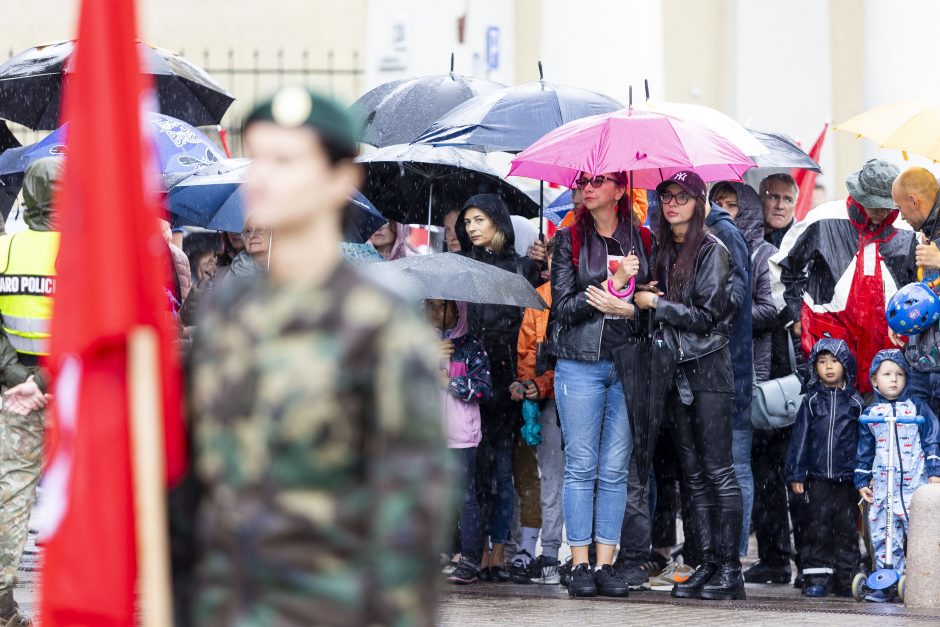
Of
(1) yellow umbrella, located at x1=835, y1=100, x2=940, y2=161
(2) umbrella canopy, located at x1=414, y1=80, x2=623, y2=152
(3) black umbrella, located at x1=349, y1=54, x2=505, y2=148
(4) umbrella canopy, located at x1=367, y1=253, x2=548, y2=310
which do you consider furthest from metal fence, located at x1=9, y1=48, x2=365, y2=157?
(4) umbrella canopy, located at x1=367, y1=253, x2=548, y2=310

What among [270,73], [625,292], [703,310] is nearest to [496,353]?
[625,292]

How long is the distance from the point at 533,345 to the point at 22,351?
10.1 ft

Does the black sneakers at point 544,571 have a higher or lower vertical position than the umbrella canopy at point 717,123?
lower

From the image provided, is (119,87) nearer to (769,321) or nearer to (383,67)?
(769,321)

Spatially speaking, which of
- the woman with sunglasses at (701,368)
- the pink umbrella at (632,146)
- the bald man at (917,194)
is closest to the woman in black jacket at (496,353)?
the pink umbrella at (632,146)

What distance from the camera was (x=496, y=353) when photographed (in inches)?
364

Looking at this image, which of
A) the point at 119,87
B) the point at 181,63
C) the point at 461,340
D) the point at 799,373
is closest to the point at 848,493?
the point at 799,373

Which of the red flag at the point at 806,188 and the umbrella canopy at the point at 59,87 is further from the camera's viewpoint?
the red flag at the point at 806,188

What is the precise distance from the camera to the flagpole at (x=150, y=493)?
3.17 m

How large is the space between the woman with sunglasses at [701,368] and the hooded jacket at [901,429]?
0.70 meters

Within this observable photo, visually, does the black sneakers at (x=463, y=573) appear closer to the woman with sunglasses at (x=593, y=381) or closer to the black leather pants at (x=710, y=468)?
the woman with sunglasses at (x=593, y=381)

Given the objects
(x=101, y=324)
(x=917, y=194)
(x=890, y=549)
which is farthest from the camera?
(x=917, y=194)

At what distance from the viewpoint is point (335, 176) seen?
3203 millimetres

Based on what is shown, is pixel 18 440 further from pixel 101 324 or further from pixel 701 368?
pixel 101 324
